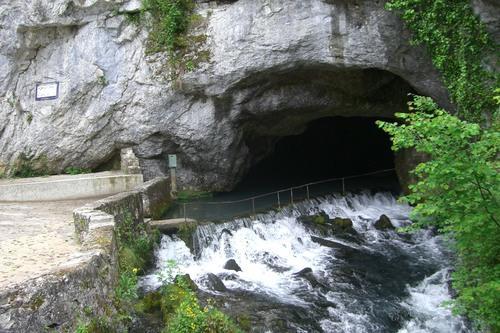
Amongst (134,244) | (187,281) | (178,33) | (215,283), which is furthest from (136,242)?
(178,33)

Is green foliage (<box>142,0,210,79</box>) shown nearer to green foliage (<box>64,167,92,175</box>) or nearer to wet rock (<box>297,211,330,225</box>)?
green foliage (<box>64,167,92,175</box>)

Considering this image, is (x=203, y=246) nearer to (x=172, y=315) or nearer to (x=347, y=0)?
(x=172, y=315)

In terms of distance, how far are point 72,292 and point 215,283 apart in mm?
4770

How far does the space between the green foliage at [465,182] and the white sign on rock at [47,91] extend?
1239cm

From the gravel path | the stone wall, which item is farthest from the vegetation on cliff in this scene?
the gravel path

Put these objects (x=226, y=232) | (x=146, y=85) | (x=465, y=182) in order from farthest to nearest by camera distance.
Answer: (x=146, y=85) → (x=226, y=232) → (x=465, y=182)

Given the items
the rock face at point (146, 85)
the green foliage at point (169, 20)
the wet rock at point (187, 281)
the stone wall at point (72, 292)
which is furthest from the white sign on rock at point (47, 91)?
the wet rock at point (187, 281)

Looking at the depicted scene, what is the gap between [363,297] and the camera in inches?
386

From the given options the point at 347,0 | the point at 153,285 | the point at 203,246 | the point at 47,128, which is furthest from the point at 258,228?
the point at 47,128

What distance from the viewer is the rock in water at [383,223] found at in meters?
14.2

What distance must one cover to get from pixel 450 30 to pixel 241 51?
549 centimetres

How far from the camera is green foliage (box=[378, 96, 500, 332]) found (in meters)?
5.48

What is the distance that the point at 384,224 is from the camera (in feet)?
46.7

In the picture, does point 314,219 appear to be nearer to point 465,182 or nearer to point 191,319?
point 191,319
